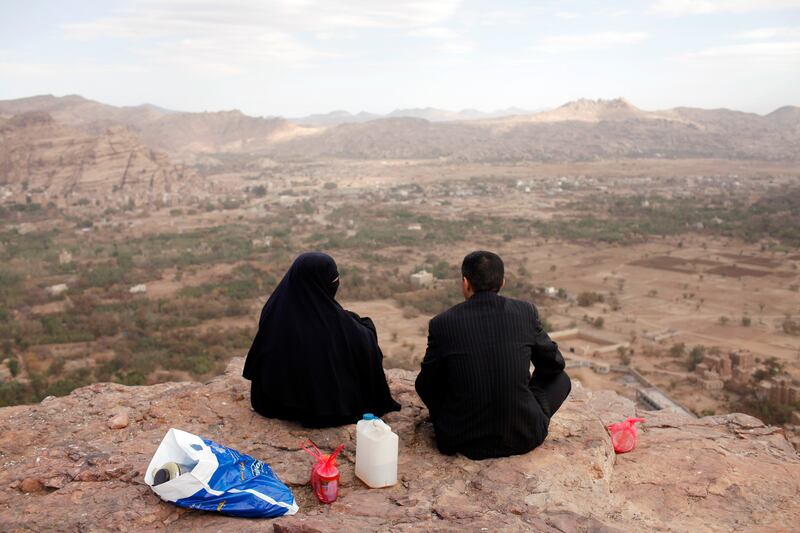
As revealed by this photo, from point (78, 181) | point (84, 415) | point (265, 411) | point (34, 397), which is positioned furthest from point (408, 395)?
point (78, 181)

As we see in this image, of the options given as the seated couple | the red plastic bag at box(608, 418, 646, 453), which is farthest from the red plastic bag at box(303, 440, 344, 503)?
the red plastic bag at box(608, 418, 646, 453)

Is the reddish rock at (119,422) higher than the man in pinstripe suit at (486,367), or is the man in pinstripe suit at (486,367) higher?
the man in pinstripe suit at (486,367)

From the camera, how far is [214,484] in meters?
2.30

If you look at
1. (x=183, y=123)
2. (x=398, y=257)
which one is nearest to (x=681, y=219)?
(x=398, y=257)

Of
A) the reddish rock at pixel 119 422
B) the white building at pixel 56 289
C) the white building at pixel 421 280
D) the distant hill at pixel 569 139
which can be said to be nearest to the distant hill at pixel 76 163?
the white building at pixel 56 289

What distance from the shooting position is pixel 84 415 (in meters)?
3.56

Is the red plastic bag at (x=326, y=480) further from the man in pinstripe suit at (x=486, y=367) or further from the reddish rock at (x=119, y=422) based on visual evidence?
the reddish rock at (x=119, y=422)

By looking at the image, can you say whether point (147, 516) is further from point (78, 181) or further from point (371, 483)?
point (78, 181)

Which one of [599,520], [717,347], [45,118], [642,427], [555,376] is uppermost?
[45,118]

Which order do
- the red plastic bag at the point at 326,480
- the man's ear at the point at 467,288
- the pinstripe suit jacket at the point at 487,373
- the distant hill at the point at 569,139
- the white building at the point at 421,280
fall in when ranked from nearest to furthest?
the red plastic bag at the point at 326,480 → the pinstripe suit jacket at the point at 487,373 → the man's ear at the point at 467,288 → the white building at the point at 421,280 → the distant hill at the point at 569,139

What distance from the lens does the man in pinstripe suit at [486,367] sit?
273cm

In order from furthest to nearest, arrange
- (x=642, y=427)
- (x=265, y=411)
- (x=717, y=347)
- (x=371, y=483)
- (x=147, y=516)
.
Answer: (x=717, y=347), (x=642, y=427), (x=265, y=411), (x=371, y=483), (x=147, y=516)

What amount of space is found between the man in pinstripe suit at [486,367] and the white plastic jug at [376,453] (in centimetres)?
32

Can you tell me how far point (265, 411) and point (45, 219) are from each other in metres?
28.5
